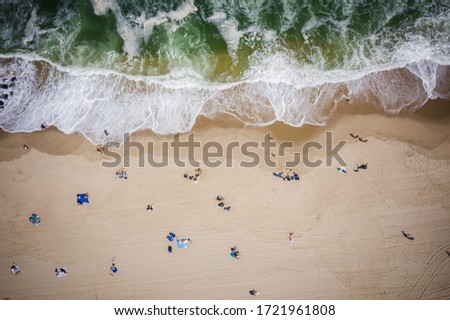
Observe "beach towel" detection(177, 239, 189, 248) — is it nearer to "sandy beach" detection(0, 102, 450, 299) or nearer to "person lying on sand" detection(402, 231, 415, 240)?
"sandy beach" detection(0, 102, 450, 299)

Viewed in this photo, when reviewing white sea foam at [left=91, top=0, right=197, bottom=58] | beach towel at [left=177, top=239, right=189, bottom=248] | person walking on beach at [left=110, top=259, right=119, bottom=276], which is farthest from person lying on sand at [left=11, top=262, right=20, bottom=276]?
white sea foam at [left=91, top=0, right=197, bottom=58]

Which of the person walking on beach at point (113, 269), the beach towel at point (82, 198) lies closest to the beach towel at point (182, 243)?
the person walking on beach at point (113, 269)

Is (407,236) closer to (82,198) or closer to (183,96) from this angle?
(183,96)

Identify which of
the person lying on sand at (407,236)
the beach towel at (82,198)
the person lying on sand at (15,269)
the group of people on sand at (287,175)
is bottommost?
the person lying on sand at (15,269)

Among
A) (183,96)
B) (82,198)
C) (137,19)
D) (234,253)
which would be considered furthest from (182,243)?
(137,19)

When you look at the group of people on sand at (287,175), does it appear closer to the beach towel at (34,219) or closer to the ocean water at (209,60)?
the ocean water at (209,60)
